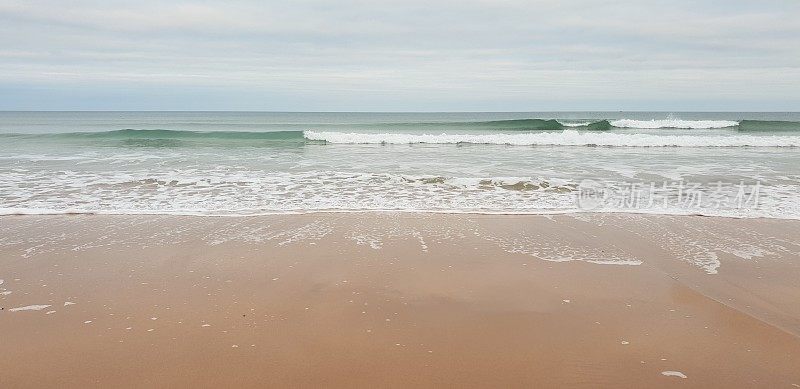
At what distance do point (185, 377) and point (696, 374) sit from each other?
275 centimetres

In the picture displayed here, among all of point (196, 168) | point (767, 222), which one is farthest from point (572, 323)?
point (196, 168)

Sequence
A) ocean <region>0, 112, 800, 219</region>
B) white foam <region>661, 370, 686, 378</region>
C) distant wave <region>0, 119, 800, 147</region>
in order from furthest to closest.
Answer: distant wave <region>0, 119, 800, 147</region>
ocean <region>0, 112, 800, 219</region>
white foam <region>661, 370, 686, 378</region>

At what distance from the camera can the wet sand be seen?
291 centimetres

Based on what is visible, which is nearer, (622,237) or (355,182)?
(622,237)

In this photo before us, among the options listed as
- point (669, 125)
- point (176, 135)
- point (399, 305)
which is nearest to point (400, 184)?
point (399, 305)

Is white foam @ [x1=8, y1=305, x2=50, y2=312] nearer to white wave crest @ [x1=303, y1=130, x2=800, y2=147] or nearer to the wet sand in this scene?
the wet sand

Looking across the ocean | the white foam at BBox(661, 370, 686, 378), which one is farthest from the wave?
the white foam at BBox(661, 370, 686, 378)

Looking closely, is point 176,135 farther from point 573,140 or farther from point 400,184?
point 400,184

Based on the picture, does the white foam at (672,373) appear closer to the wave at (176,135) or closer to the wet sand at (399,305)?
the wet sand at (399,305)

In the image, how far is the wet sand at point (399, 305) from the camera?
291cm

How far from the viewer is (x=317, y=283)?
14.2 feet

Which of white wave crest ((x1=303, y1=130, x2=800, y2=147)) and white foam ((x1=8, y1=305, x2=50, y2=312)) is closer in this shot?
white foam ((x1=8, y1=305, x2=50, y2=312))

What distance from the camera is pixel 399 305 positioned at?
3.86 m

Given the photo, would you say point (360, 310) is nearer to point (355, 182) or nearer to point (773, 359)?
point (773, 359)
